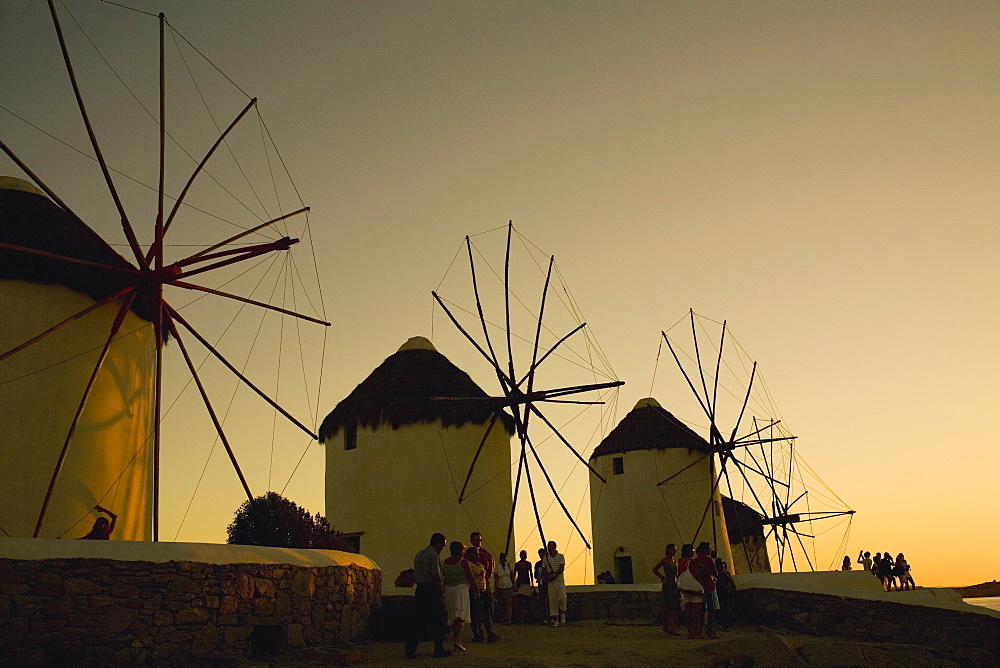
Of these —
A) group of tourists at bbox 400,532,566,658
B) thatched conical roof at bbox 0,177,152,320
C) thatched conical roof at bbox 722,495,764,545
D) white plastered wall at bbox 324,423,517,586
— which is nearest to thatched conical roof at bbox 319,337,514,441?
white plastered wall at bbox 324,423,517,586

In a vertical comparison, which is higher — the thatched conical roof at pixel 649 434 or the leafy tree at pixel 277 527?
the thatched conical roof at pixel 649 434

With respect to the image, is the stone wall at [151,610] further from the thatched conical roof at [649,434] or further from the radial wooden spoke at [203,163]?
the thatched conical roof at [649,434]

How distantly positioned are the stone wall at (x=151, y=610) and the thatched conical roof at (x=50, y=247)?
3.91 metres

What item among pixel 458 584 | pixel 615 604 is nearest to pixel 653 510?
pixel 615 604

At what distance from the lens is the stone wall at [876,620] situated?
442 inches

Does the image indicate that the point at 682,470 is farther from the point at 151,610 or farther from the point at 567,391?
the point at 151,610

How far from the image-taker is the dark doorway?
24.0 m

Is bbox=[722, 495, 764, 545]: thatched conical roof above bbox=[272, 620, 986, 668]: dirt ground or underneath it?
above

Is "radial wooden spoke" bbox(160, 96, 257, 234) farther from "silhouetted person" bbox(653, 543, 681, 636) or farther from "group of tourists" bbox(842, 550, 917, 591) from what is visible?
"group of tourists" bbox(842, 550, 917, 591)

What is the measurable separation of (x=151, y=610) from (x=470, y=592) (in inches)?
170

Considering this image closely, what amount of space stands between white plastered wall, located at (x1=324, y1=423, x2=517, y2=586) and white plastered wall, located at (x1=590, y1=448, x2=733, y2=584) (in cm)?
522

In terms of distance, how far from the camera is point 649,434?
24.6 metres

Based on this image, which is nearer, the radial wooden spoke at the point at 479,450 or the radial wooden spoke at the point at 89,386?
the radial wooden spoke at the point at 89,386

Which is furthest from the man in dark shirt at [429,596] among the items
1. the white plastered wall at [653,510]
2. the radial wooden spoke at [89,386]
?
the white plastered wall at [653,510]
